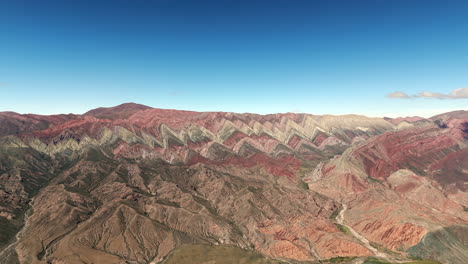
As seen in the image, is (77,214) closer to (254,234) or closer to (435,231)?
(254,234)

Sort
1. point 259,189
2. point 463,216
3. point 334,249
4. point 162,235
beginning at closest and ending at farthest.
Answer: point 334,249, point 162,235, point 463,216, point 259,189

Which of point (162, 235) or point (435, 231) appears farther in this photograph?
point (162, 235)

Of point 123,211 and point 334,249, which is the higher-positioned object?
point 123,211

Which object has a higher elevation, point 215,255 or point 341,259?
point 215,255

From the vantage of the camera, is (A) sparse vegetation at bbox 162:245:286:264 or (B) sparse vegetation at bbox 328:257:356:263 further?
(B) sparse vegetation at bbox 328:257:356:263

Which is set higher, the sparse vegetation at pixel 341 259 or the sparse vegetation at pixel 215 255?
the sparse vegetation at pixel 215 255

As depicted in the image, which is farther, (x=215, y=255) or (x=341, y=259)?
(x=341, y=259)

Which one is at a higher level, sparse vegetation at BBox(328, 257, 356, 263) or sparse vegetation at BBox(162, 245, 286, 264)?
sparse vegetation at BBox(162, 245, 286, 264)

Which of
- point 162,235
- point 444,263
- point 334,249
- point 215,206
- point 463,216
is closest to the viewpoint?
point 444,263

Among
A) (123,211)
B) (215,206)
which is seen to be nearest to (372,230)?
(215,206)

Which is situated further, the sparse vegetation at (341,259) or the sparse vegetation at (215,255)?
the sparse vegetation at (341,259)
